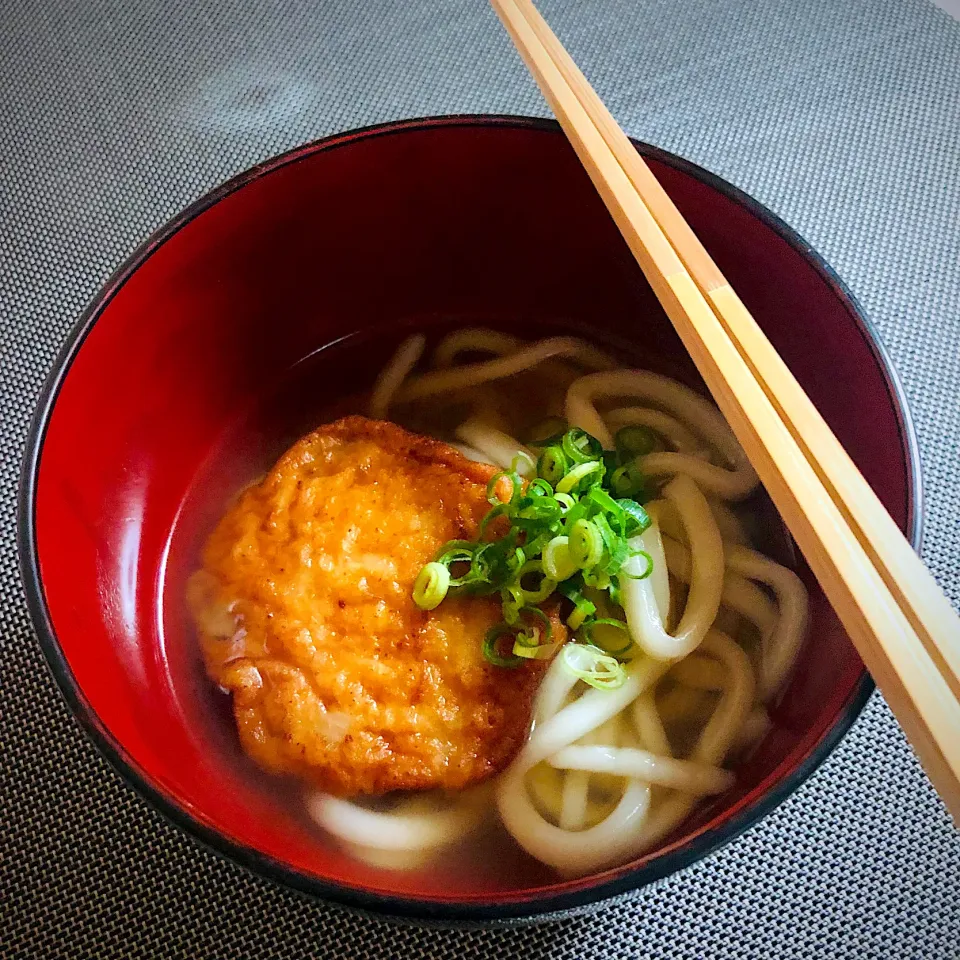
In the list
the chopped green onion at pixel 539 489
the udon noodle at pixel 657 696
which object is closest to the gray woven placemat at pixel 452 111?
the udon noodle at pixel 657 696

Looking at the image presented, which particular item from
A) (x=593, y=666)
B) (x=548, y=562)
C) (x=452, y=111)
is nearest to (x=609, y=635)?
(x=593, y=666)

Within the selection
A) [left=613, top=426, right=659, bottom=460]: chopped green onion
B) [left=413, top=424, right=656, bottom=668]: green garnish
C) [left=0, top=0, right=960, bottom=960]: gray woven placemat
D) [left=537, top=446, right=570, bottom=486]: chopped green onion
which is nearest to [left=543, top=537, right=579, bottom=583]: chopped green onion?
[left=413, top=424, right=656, bottom=668]: green garnish

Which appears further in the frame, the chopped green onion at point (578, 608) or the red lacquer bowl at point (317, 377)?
the chopped green onion at point (578, 608)

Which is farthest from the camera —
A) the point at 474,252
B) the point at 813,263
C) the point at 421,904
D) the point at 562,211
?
the point at 474,252

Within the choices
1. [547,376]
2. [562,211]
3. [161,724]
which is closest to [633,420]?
[547,376]

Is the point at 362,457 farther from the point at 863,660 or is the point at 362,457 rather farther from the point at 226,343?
the point at 863,660

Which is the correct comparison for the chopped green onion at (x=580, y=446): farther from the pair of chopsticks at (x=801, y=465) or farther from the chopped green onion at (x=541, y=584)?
the pair of chopsticks at (x=801, y=465)

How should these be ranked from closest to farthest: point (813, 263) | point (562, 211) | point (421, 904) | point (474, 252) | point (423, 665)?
point (421, 904) → point (813, 263) → point (423, 665) → point (562, 211) → point (474, 252)
